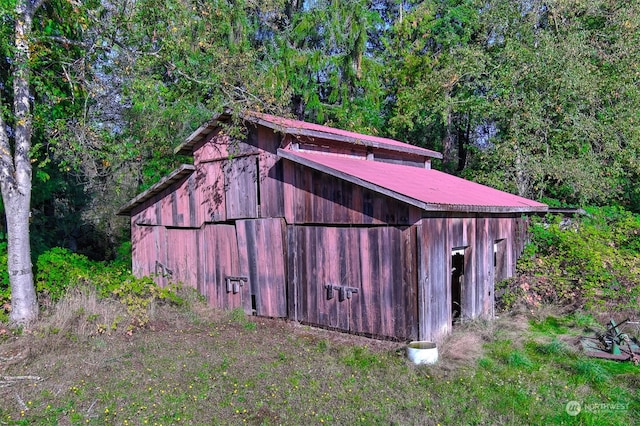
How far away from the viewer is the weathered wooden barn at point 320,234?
786 centimetres

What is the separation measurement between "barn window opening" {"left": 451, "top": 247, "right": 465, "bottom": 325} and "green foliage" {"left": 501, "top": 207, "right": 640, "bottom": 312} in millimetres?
1267

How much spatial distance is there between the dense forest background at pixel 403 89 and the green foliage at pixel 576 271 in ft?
15.3

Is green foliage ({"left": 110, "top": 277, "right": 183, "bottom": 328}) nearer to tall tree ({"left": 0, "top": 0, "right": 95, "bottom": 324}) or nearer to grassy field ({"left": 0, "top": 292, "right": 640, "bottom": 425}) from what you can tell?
grassy field ({"left": 0, "top": 292, "right": 640, "bottom": 425})

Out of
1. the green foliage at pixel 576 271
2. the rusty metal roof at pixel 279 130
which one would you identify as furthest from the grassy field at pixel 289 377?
the rusty metal roof at pixel 279 130

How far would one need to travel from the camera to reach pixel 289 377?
6.48 m

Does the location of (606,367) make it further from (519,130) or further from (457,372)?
(519,130)

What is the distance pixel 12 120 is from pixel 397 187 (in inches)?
309

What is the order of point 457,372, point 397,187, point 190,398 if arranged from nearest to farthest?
point 190,398
point 457,372
point 397,187

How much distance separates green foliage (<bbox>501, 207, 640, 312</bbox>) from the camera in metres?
10.2

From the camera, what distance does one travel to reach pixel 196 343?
26.1 feet

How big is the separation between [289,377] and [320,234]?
124 inches

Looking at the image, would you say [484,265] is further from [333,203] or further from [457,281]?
[333,203]

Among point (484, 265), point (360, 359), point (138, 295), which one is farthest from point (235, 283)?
point (484, 265)

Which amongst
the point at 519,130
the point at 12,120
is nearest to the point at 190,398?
the point at 12,120
